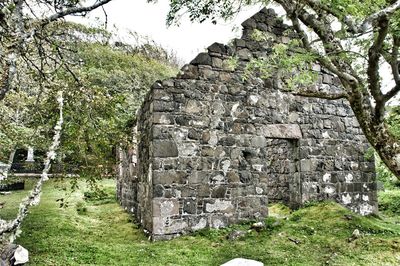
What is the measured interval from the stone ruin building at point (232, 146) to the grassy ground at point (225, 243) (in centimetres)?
48

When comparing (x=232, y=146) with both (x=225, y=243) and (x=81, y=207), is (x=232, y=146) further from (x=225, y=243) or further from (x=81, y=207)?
(x=81, y=207)

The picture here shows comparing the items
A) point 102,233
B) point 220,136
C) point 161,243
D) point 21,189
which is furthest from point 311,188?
point 21,189

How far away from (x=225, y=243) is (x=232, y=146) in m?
2.01

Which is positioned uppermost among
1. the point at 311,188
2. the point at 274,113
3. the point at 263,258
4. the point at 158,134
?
the point at 274,113

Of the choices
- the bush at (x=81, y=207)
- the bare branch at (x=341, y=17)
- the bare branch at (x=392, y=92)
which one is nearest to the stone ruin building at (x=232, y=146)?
the bush at (x=81, y=207)

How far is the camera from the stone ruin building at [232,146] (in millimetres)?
7246

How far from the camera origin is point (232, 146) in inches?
309

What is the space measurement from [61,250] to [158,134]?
8.56 ft

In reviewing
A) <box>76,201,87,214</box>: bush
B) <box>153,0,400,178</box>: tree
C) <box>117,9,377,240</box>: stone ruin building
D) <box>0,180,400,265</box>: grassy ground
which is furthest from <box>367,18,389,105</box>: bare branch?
<box>76,201,87,214</box>: bush

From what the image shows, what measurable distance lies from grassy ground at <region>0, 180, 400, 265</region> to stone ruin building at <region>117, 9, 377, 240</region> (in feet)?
1.58

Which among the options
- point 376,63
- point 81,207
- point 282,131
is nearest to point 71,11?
point 376,63

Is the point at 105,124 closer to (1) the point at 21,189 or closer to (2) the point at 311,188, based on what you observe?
(2) the point at 311,188

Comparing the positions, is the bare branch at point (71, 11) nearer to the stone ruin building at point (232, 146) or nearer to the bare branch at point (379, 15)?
the stone ruin building at point (232, 146)

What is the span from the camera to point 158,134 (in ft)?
23.7
